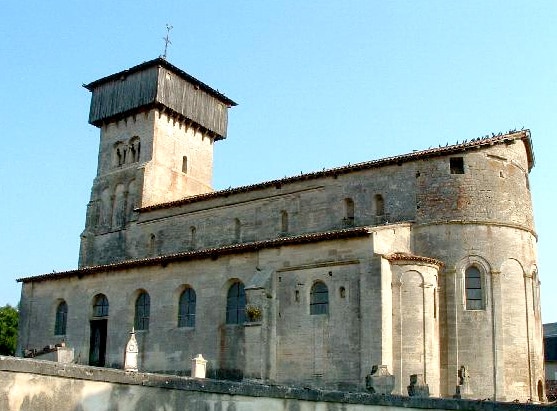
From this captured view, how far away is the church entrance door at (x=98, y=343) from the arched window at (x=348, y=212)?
13.9 metres

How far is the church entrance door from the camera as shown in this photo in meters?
34.6

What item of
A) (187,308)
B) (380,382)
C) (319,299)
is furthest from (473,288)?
(187,308)

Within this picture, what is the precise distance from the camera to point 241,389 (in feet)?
35.6

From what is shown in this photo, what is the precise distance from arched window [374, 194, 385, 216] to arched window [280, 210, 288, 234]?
4.87 metres

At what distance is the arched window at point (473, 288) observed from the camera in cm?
2727

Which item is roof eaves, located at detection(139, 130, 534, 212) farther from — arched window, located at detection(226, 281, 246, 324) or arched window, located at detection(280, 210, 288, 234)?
arched window, located at detection(226, 281, 246, 324)

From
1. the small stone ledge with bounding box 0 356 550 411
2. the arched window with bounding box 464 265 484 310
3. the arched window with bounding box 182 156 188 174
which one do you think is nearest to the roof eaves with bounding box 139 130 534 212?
the arched window with bounding box 464 265 484 310

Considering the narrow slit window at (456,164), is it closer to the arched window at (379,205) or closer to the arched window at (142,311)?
the arched window at (379,205)

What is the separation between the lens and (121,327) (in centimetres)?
3338

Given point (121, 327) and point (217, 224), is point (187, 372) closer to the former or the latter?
point (121, 327)

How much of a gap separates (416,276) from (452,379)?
4.33m

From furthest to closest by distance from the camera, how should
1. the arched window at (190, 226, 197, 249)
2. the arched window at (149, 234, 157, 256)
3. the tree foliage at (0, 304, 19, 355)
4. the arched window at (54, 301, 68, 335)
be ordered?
1. the tree foliage at (0, 304, 19, 355)
2. the arched window at (149, 234, 157, 256)
3. the arched window at (54, 301, 68, 335)
4. the arched window at (190, 226, 197, 249)

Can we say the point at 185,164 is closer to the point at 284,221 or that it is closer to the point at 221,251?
the point at 284,221

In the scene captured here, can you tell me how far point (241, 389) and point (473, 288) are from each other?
61.7 feet
